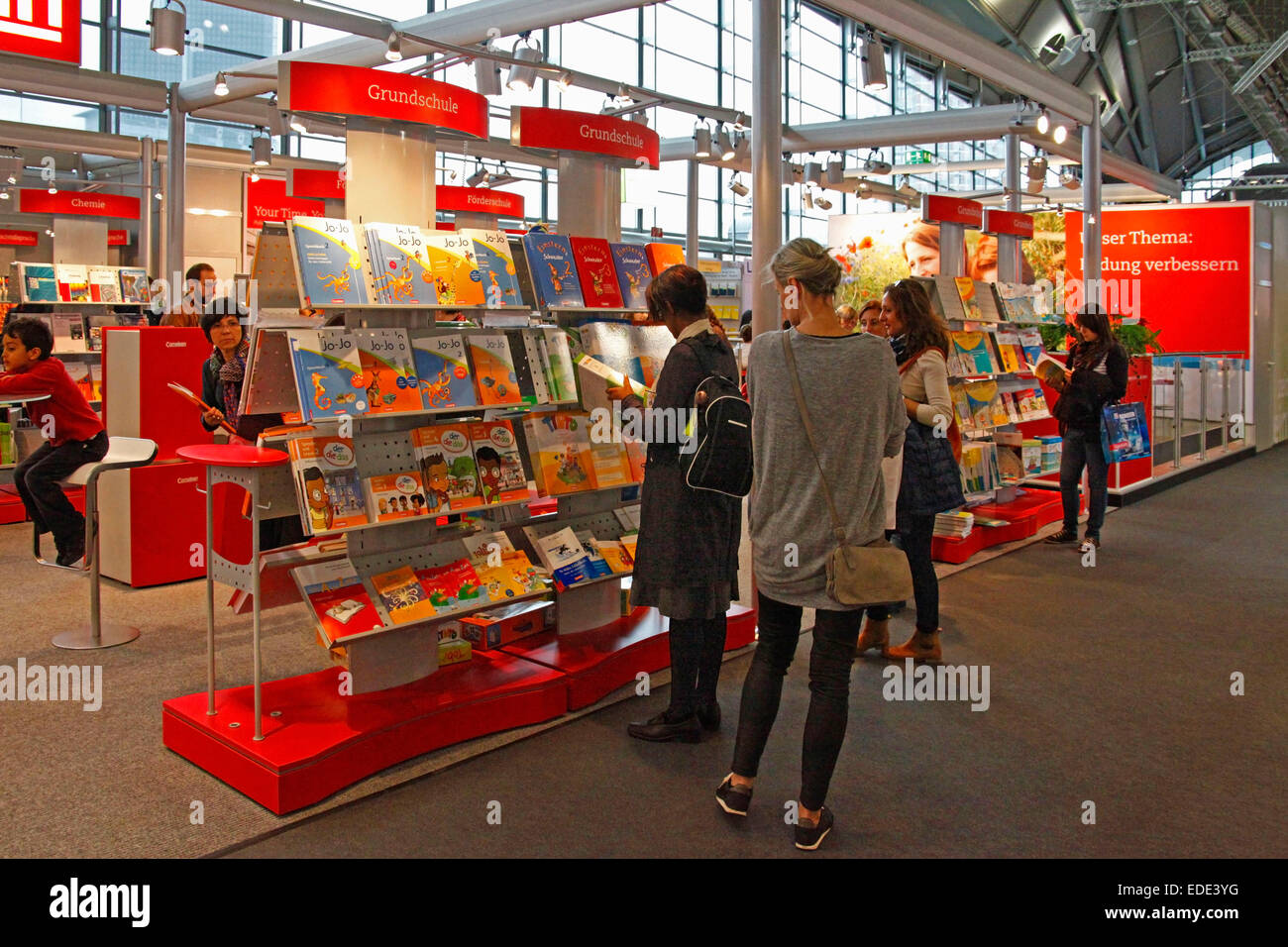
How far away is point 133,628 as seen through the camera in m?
5.27

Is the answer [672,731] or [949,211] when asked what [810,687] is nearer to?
[672,731]

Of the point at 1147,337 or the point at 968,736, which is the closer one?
the point at 968,736

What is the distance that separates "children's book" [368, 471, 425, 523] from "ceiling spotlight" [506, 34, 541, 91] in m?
6.54

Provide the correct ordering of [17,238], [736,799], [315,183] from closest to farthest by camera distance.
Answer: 1. [736,799]
2. [315,183]
3. [17,238]

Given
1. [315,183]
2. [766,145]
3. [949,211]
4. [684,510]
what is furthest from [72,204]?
[684,510]

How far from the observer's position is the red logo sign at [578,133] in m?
5.23

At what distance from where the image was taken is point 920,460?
468cm

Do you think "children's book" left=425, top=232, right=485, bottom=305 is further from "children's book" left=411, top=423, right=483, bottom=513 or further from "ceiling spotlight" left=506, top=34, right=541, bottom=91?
"ceiling spotlight" left=506, top=34, right=541, bottom=91

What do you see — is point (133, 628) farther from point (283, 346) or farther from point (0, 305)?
point (0, 305)

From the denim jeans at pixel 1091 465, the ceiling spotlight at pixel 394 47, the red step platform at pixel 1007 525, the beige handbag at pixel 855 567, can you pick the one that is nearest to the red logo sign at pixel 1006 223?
the red step platform at pixel 1007 525

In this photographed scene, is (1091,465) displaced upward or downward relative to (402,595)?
upward

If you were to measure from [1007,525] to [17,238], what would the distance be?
50.3ft

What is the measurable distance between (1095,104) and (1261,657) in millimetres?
8277
